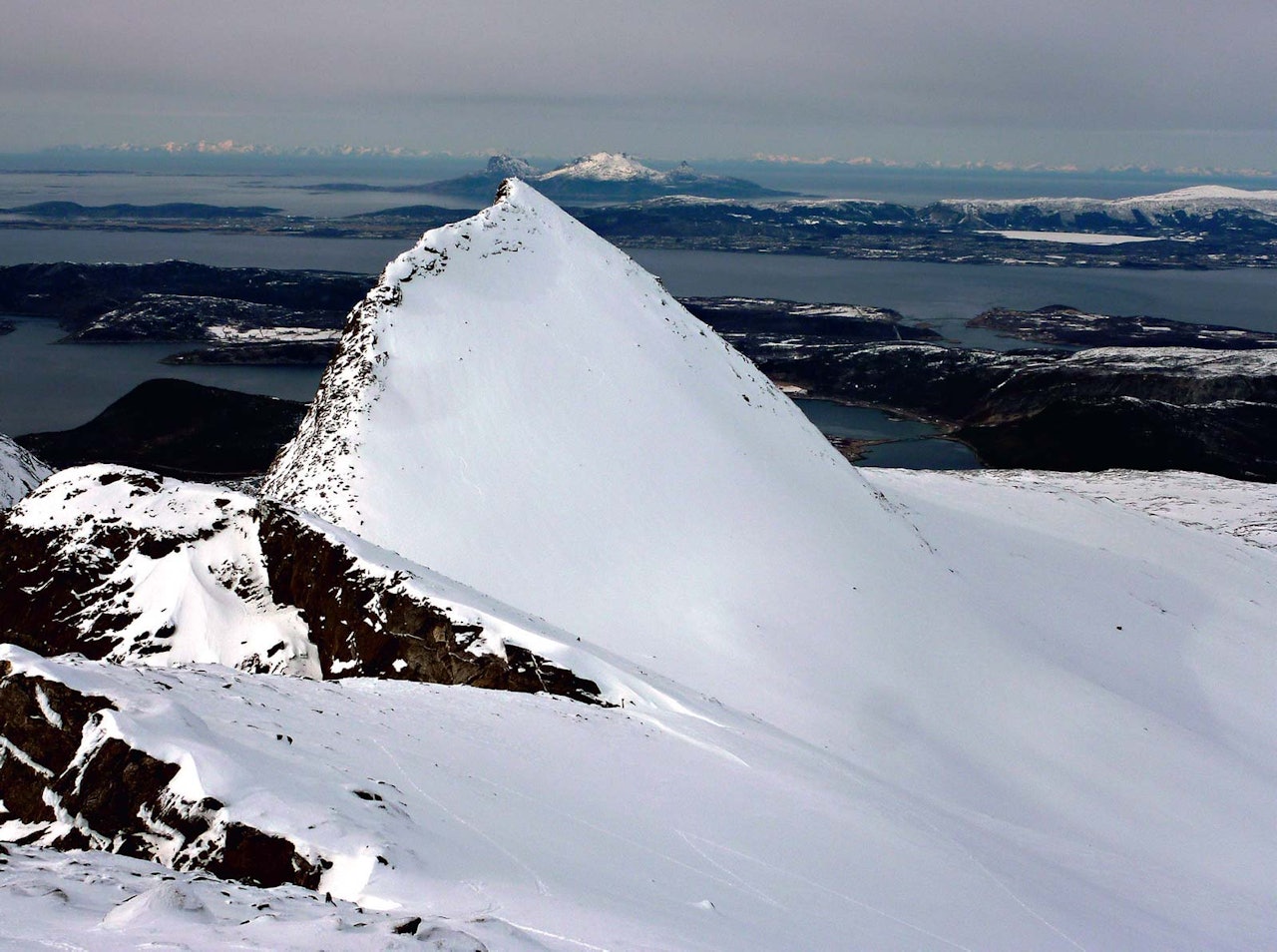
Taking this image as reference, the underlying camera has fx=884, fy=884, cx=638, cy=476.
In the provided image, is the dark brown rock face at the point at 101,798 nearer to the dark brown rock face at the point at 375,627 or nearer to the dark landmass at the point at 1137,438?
the dark brown rock face at the point at 375,627

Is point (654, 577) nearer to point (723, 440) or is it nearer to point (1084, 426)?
point (723, 440)

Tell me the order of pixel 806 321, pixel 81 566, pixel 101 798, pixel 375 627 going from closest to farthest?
pixel 101 798 → pixel 375 627 → pixel 81 566 → pixel 806 321

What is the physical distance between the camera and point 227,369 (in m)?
120

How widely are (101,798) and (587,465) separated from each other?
19589mm

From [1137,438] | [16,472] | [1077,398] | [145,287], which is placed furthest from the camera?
[145,287]

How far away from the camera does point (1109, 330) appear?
506 ft

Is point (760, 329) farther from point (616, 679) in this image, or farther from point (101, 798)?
point (101, 798)

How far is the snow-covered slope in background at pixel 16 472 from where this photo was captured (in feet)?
157

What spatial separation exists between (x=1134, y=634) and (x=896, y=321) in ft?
459

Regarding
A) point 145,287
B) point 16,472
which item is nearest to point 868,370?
point 16,472

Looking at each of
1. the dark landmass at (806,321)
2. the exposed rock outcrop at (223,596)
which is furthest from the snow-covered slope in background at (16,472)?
the dark landmass at (806,321)

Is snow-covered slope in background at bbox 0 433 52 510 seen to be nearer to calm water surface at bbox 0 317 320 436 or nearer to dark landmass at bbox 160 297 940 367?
calm water surface at bbox 0 317 320 436

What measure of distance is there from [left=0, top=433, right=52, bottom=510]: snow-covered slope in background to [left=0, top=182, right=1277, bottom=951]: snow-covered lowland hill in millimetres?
26817

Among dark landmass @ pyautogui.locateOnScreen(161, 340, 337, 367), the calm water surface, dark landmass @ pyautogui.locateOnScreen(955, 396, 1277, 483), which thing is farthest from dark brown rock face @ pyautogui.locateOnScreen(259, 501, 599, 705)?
dark landmass @ pyautogui.locateOnScreen(161, 340, 337, 367)
